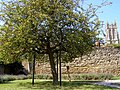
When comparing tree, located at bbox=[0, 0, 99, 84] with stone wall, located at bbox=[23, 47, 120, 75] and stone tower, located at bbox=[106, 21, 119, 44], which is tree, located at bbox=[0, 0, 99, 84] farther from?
stone tower, located at bbox=[106, 21, 119, 44]

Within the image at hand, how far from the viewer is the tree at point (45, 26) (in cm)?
1559

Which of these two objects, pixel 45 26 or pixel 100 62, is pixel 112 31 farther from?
pixel 45 26

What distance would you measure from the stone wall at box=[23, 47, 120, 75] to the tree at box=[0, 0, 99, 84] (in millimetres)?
9629

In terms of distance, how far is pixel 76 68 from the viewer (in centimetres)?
2659

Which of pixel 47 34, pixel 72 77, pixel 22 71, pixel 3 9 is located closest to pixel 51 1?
pixel 47 34

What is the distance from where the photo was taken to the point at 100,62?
2627cm

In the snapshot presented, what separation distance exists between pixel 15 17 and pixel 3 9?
1142 millimetres

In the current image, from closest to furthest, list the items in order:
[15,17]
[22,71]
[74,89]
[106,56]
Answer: [74,89] < [15,17] < [106,56] < [22,71]

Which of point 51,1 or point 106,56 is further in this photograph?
point 106,56

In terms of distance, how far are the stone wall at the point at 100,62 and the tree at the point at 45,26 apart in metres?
9.63

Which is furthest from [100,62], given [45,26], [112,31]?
[112,31]

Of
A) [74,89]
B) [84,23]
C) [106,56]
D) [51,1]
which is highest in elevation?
[51,1]

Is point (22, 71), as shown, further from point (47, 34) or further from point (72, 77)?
point (47, 34)

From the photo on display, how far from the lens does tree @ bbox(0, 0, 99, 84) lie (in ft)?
51.1
